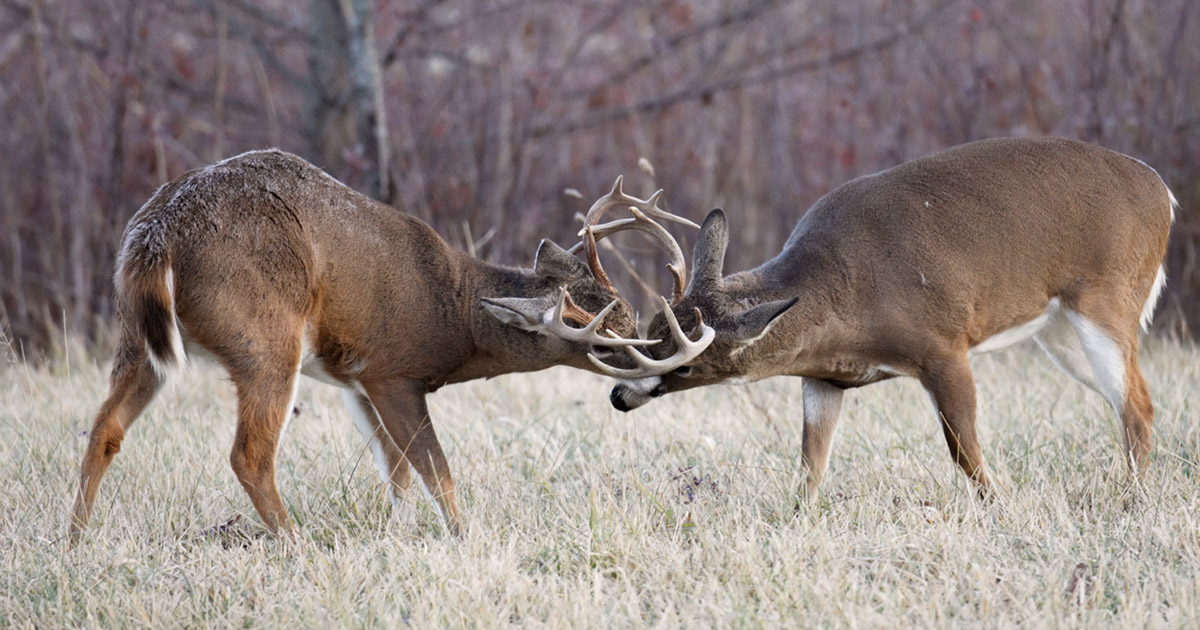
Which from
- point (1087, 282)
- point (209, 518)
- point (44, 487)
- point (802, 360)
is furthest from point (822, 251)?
point (44, 487)

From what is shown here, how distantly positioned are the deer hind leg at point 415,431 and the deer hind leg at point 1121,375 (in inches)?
114

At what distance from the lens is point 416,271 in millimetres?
6090

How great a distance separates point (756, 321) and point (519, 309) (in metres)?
1.01

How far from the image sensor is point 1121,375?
5.94 meters

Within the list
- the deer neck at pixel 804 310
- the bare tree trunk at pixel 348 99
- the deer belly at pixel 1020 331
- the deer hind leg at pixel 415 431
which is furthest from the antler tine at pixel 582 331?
the bare tree trunk at pixel 348 99

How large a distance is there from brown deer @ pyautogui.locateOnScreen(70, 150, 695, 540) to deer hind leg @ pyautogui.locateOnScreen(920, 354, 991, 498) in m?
1.22

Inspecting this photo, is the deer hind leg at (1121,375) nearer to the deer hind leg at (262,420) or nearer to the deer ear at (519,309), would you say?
the deer ear at (519,309)

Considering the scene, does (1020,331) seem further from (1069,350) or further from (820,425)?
(820,425)

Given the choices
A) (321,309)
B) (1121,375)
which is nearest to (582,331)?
(321,309)

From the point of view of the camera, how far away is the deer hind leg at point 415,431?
5.68 metres

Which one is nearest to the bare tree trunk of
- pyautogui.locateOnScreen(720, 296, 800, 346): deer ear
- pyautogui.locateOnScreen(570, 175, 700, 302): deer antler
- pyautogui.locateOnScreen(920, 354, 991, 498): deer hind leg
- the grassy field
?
the grassy field

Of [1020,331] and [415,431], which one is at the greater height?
[415,431]

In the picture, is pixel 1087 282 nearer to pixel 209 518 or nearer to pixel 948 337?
pixel 948 337

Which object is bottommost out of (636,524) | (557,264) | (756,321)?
(636,524)
